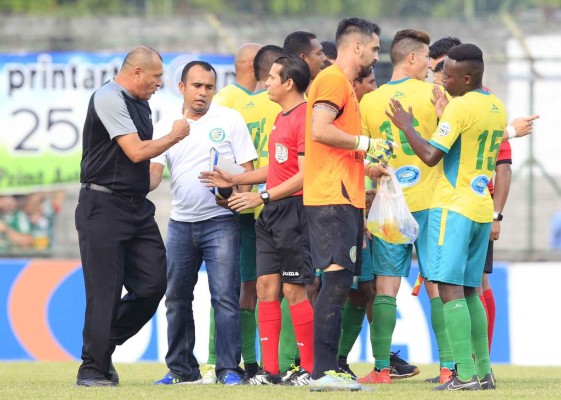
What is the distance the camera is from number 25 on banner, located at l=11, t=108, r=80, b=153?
15.7 meters

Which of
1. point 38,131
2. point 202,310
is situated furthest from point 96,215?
point 38,131

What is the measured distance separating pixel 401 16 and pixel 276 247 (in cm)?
1071

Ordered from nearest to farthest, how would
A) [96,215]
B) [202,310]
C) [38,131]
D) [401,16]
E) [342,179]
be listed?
[342,179] → [96,215] → [202,310] → [38,131] → [401,16]

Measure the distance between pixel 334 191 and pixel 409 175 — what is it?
1.40 m

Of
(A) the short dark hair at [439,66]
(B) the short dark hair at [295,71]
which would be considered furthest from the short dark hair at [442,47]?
(B) the short dark hair at [295,71]

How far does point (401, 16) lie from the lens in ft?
62.8

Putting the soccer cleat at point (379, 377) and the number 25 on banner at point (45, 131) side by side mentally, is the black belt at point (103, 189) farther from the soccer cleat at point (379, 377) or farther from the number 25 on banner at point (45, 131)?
the number 25 on banner at point (45, 131)

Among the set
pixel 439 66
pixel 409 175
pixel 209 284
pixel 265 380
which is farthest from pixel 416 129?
pixel 265 380

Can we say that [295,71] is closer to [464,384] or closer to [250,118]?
[250,118]

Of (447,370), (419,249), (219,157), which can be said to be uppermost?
(219,157)

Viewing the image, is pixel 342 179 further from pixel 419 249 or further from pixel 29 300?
pixel 29 300

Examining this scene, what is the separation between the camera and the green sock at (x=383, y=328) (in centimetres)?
951

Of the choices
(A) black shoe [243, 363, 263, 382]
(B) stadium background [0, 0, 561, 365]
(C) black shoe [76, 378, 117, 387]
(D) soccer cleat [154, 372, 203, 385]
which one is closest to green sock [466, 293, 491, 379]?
(A) black shoe [243, 363, 263, 382]

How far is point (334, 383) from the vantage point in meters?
8.14
